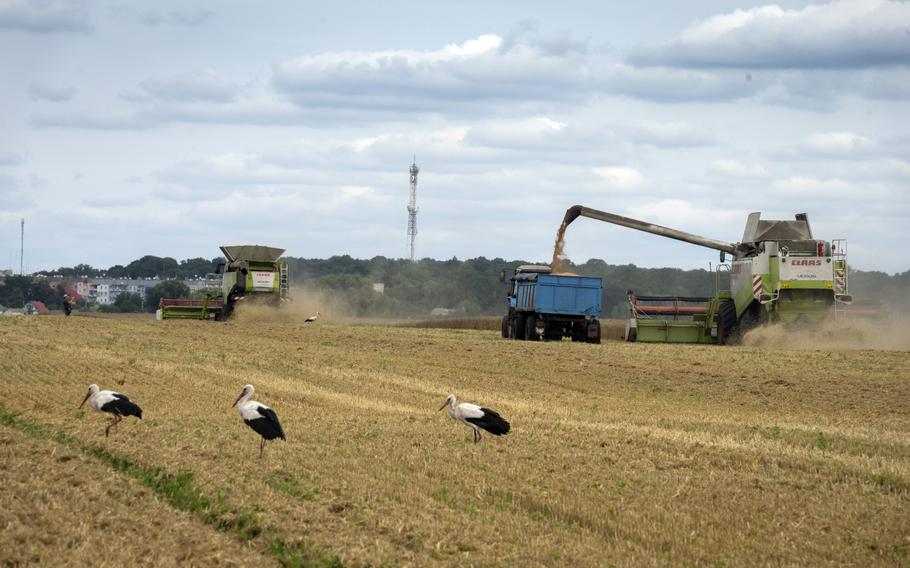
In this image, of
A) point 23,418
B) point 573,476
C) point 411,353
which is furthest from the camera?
point 411,353

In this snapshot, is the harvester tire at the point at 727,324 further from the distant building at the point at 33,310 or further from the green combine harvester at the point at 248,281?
the distant building at the point at 33,310

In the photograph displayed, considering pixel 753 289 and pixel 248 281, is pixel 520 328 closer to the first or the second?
pixel 753 289

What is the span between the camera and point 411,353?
34781 mm

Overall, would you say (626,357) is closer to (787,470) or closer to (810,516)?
(787,470)

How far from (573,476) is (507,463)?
1021mm

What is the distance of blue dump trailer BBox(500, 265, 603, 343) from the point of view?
39.3m

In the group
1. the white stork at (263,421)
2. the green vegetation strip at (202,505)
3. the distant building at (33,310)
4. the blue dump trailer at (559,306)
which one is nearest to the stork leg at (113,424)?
the green vegetation strip at (202,505)

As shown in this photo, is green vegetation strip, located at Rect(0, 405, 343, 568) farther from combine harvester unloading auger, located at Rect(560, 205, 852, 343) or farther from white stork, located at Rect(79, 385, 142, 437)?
combine harvester unloading auger, located at Rect(560, 205, 852, 343)

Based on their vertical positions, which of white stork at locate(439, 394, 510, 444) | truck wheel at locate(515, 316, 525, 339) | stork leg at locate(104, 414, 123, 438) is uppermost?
truck wheel at locate(515, 316, 525, 339)

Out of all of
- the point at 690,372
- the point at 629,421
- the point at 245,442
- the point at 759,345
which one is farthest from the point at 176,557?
the point at 759,345

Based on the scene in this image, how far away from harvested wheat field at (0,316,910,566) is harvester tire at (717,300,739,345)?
12.5 meters

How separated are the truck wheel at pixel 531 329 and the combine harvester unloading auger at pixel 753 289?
361 centimetres

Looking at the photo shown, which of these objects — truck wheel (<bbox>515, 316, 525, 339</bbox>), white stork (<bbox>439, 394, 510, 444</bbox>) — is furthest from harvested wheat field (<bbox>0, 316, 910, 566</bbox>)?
truck wheel (<bbox>515, 316, 525, 339</bbox>)

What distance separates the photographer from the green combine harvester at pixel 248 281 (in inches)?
2117
